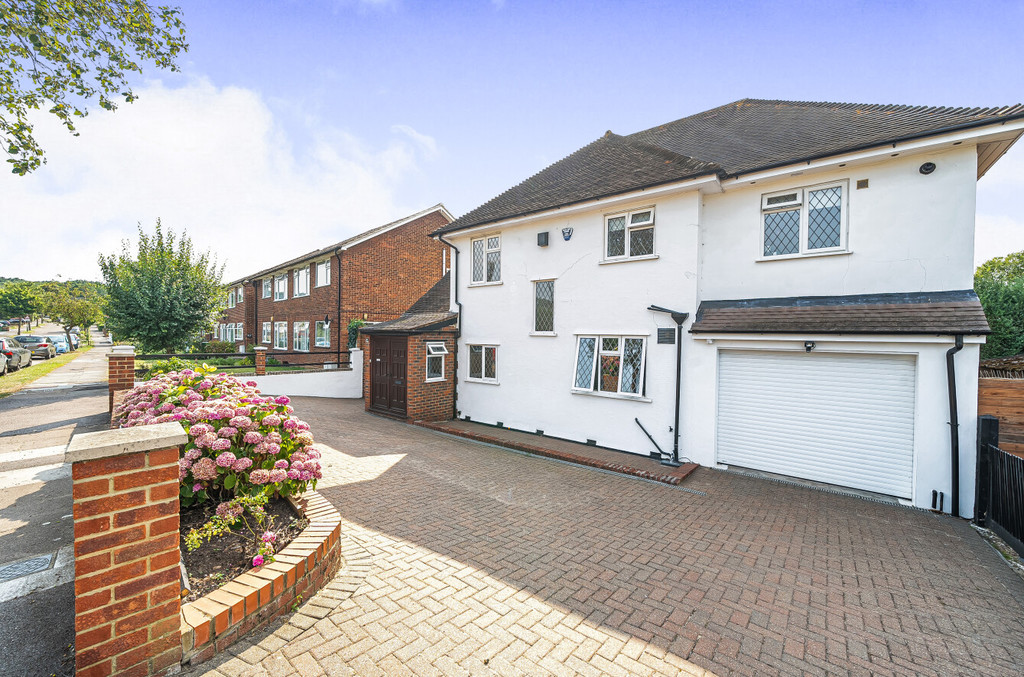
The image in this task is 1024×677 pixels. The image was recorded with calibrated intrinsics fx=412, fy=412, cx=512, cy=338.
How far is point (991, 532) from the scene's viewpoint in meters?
5.26

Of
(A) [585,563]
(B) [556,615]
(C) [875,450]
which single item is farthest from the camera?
(C) [875,450]

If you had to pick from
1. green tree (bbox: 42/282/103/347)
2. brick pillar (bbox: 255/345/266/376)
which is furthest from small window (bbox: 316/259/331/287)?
green tree (bbox: 42/282/103/347)

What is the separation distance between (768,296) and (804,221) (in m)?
1.41

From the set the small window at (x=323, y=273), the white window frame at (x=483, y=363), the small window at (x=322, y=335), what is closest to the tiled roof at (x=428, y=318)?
the white window frame at (x=483, y=363)

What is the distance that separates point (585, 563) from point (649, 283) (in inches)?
226

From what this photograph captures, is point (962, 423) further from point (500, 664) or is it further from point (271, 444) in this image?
point (271, 444)

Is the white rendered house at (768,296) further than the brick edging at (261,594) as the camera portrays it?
Yes

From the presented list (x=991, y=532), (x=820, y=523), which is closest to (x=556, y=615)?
(x=820, y=523)

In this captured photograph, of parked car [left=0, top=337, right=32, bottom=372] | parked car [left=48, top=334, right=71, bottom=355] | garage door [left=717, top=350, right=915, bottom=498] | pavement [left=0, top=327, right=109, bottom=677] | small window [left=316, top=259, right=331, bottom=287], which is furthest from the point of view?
parked car [left=48, top=334, right=71, bottom=355]

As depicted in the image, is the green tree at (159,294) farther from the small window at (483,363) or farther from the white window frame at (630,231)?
the white window frame at (630,231)

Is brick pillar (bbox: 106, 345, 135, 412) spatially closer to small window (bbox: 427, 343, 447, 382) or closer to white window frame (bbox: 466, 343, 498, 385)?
small window (bbox: 427, 343, 447, 382)

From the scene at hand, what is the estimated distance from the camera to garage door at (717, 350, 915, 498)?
6258 millimetres

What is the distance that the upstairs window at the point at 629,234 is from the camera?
8.53 meters

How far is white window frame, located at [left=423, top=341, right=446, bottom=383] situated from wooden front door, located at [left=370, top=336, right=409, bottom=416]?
59 cm
